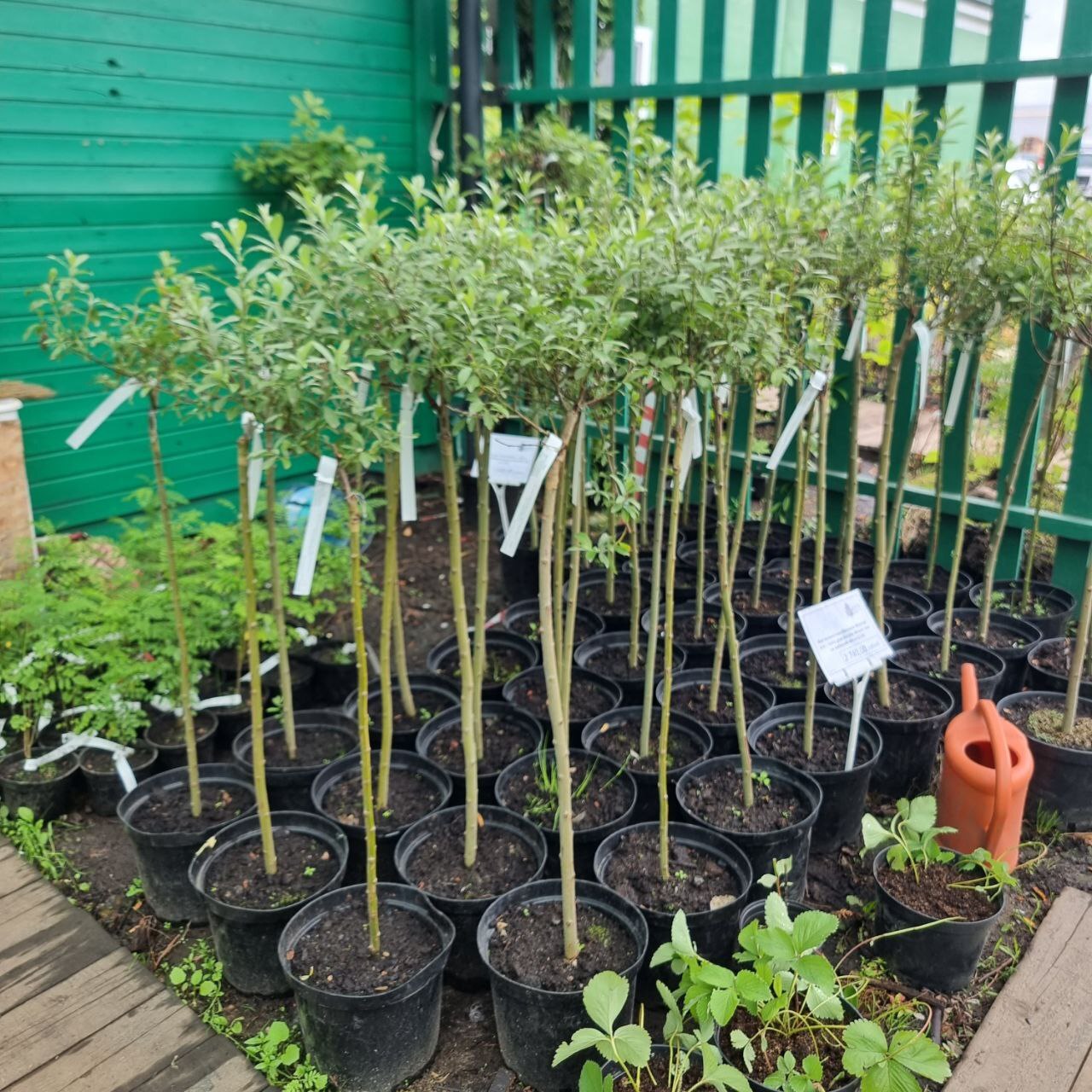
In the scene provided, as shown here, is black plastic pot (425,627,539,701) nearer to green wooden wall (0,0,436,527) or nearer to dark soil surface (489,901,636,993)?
dark soil surface (489,901,636,993)

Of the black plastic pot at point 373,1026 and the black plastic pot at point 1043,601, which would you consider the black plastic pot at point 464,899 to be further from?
the black plastic pot at point 1043,601

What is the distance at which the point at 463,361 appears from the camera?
192 centimetres

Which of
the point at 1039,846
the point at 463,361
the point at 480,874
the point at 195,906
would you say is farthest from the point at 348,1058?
the point at 1039,846

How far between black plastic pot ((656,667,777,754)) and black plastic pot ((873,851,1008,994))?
2.28ft

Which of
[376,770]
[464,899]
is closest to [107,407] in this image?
[376,770]

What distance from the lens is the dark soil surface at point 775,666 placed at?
129 inches

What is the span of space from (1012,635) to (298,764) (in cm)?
257

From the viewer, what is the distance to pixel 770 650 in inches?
137

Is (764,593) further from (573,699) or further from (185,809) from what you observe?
(185,809)

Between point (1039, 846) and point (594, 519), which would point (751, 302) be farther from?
point (594, 519)

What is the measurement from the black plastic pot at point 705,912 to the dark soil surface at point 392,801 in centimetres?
52

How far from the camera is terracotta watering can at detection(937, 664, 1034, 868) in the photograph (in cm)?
245

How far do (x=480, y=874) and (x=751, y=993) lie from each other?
2.59 ft

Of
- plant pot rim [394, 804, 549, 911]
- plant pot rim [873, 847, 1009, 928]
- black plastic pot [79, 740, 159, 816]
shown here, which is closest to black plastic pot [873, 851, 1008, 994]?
plant pot rim [873, 847, 1009, 928]
